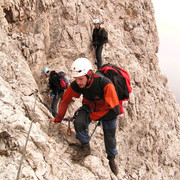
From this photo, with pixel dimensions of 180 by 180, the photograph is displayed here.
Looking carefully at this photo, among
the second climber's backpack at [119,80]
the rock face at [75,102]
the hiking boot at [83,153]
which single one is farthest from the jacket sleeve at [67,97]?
the hiking boot at [83,153]

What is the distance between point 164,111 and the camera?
19094mm

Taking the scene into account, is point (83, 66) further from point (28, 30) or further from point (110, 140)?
point (28, 30)

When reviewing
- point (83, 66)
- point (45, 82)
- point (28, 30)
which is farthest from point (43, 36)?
point (83, 66)

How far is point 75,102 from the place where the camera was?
10359mm

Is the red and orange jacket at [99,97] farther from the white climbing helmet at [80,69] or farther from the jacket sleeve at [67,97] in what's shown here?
the white climbing helmet at [80,69]

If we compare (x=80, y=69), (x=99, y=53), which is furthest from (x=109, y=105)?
(x=99, y=53)

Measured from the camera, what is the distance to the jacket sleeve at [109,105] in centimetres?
481

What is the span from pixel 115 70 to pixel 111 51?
32.7 feet

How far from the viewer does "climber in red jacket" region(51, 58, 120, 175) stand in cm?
490

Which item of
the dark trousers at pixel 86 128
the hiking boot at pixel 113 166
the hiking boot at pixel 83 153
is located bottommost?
the hiking boot at pixel 113 166

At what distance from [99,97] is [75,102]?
5.31 meters

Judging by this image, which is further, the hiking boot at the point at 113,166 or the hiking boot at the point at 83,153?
the hiking boot at the point at 113,166

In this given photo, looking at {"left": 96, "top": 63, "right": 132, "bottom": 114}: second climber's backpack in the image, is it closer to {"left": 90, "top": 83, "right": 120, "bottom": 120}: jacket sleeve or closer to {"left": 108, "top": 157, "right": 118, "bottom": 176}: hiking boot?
{"left": 90, "top": 83, "right": 120, "bottom": 120}: jacket sleeve

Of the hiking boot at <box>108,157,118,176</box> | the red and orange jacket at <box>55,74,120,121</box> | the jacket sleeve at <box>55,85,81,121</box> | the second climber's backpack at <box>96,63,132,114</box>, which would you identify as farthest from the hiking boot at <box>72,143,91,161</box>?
the second climber's backpack at <box>96,63,132,114</box>
